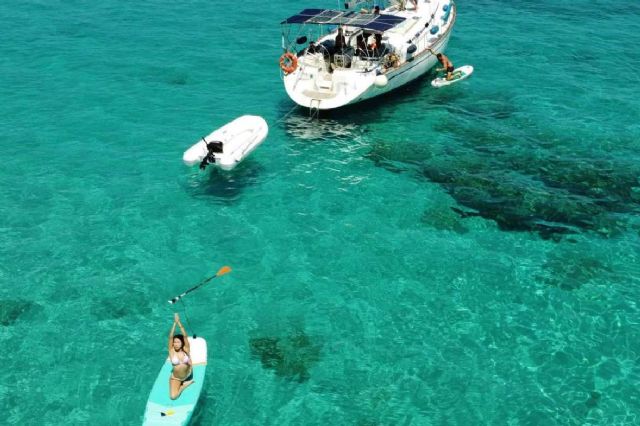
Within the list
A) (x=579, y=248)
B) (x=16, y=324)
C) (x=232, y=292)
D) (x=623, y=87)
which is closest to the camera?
(x=16, y=324)

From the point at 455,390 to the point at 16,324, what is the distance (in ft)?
47.0

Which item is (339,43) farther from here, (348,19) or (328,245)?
(328,245)

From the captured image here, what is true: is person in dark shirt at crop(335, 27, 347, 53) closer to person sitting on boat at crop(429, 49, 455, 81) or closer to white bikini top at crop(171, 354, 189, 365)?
person sitting on boat at crop(429, 49, 455, 81)

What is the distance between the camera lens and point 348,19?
32.4m

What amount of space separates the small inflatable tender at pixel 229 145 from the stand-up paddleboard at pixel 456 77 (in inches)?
489

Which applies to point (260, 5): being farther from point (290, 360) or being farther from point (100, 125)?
point (290, 360)

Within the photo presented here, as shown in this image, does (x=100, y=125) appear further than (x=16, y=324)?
Yes

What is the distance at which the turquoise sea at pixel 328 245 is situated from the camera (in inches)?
676

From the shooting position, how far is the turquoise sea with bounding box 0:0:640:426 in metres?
17.2

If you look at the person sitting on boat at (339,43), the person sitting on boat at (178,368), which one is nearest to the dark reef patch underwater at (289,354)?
the person sitting on boat at (178,368)

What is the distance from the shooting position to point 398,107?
33594mm

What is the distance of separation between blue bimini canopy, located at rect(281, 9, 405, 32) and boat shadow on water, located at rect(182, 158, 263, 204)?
922 cm

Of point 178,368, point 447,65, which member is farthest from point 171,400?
point 447,65

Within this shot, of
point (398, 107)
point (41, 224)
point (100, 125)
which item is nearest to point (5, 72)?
point (100, 125)
